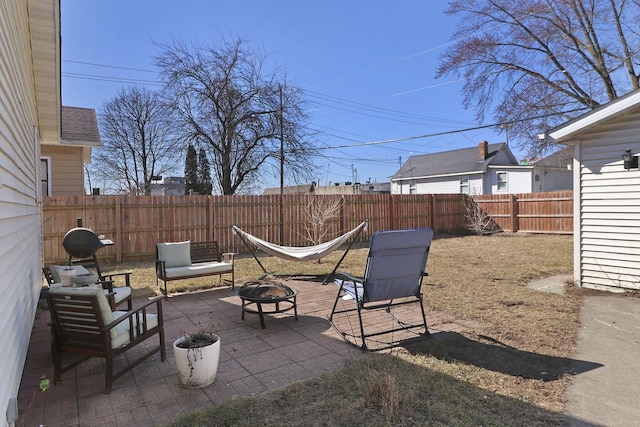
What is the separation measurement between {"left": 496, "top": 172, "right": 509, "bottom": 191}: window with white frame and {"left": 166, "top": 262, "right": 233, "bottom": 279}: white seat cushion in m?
20.2

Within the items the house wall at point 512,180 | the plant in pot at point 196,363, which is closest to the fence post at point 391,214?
the house wall at point 512,180

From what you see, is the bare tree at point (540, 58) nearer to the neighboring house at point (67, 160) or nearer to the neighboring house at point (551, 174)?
the neighboring house at point (551, 174)

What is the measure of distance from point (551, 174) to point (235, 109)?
60.6 ft

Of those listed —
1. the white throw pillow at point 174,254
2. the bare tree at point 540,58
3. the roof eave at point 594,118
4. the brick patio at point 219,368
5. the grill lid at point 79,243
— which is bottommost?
the brick patio at point 219,368

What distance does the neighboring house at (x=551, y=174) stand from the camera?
834 inches

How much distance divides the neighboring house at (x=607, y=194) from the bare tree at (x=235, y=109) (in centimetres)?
1127

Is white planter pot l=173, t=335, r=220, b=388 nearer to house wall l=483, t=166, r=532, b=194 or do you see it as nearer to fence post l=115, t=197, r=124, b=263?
fence post l=115, t=197, r=124, b=263

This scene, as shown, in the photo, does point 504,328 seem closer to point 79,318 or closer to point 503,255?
point 79,318

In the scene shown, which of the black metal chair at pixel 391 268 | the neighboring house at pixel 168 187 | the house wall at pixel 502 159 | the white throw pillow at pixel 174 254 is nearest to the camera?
the black metal chair at pixel 391 268

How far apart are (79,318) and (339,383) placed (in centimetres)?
201

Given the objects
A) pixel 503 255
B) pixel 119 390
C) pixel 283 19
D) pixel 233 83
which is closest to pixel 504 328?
pixel 119 390

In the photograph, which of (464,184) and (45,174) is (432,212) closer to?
(464,184)

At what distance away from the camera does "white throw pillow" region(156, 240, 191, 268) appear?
6.05 metres

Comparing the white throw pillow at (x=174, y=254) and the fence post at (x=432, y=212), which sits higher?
the fence post at (x=432, y=212)
